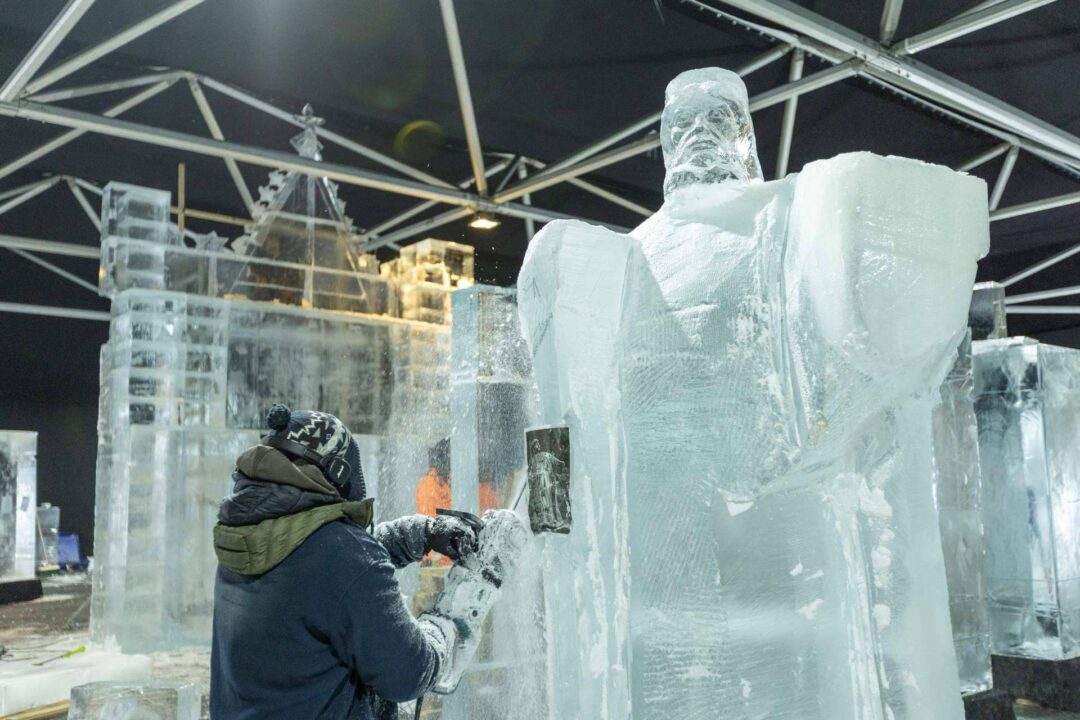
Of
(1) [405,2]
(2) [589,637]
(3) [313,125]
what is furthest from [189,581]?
(2) [589,637]

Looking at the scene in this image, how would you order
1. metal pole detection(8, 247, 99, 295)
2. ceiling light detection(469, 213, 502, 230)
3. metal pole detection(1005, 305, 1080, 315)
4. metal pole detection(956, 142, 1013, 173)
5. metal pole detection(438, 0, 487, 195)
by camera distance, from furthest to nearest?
1. metal pole detection(1005, 305, 1080, 315)
2. metal pole detection(8, 247, 99, 295)
3. ceiling light detection(469, 213, 502, 230)
4. metal pole detection(956, 142, 1013, 173)
5. metal pole detection(438, 0, 487, 195)

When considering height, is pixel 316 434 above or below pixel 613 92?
below

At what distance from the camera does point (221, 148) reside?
5.62 metres

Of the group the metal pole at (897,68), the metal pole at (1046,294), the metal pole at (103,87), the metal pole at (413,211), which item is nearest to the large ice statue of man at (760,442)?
the metal pole at (897,68)

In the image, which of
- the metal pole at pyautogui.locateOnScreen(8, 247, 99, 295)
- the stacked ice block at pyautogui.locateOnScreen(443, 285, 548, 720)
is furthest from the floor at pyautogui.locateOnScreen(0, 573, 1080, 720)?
the metal pole at pyautogui.locateOnScreen(8, 247, 99, 295)

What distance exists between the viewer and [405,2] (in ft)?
16.3

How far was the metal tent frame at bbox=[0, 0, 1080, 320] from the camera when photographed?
465cm

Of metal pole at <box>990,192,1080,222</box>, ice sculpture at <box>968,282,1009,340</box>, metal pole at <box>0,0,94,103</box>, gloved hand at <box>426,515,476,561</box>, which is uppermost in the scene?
metal pole at <box>0,0,94,103</box>

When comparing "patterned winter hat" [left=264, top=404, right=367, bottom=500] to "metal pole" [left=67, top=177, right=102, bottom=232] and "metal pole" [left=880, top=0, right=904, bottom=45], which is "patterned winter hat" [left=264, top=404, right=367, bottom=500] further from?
"metal pole" [left=67, top=177, right=102, bottom=232]

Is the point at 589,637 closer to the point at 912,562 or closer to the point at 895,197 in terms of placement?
the point at 912,562

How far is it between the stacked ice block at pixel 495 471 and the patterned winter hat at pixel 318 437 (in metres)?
0.88

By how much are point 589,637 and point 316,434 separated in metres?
0.63

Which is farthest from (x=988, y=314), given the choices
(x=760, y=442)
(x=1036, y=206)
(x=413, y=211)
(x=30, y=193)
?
(x=30, y=193)

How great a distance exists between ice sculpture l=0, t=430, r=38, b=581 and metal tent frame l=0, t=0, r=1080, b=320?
174 centimetres
